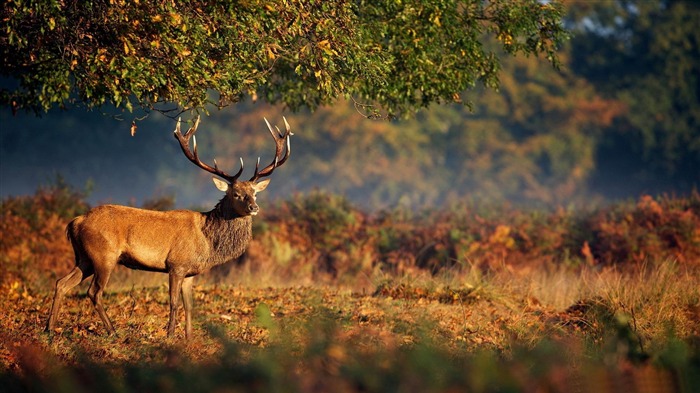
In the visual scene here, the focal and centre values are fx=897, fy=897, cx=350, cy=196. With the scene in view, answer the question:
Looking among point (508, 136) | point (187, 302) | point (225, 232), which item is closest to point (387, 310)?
point (225, 232)

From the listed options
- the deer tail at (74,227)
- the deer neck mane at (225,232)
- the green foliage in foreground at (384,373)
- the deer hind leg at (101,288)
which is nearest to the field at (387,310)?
the green foliage in foreground at (384,373)

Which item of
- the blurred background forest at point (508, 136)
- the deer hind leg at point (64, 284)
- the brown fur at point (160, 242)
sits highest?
the blurred background forest at point (508, 136)

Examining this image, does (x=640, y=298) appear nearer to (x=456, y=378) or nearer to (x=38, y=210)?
(x=456, y=378)

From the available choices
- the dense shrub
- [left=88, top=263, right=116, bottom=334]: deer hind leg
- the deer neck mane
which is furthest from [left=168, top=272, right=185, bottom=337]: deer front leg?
the dense shrub

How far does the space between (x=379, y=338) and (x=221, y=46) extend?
4765 mm

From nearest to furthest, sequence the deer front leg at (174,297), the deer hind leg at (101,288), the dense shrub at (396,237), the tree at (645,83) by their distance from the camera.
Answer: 1. the deer hind leg at (101,288)
2. the deer front leg at (174,297)
3. the dense shrub at (396,237)
4. the tree at (645,83)

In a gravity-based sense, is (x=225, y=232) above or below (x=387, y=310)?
above

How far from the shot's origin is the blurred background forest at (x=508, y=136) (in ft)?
151

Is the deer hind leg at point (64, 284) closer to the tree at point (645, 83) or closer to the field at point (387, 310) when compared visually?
the field at point (387, 310)

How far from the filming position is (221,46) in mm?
11023

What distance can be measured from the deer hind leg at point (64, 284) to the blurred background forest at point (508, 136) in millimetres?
36134

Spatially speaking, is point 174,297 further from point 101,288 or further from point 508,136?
point 508,136

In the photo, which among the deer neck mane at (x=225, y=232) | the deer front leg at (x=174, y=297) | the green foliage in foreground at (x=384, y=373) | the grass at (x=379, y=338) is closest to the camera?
the green foliage in foreground at (x=384, y=373)

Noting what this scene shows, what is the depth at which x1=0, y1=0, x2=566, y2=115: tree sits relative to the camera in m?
10.2
